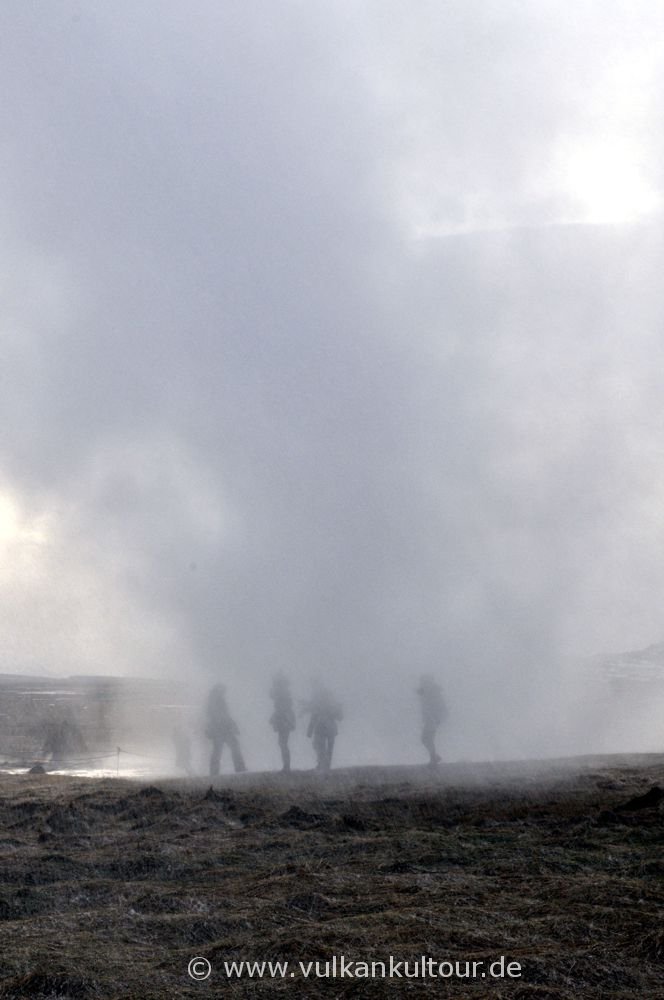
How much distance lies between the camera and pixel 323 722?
5866cm

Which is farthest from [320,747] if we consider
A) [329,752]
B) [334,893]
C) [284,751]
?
[334,893]

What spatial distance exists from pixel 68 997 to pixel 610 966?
7.12 m

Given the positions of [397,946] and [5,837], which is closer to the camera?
[397,946]

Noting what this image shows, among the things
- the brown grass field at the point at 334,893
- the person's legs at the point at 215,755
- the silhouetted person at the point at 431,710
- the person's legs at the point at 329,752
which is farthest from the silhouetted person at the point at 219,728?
the brown grass field at the point at 334,893

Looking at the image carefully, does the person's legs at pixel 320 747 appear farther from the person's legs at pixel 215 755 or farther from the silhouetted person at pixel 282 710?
the person's legs at pixel 215 755

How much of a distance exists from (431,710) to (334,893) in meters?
47.0

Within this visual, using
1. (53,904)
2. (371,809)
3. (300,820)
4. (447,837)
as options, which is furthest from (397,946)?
(371,809)

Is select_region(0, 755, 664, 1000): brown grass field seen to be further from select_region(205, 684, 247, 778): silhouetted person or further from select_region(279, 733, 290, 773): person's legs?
select_region(205, 684, 247, 778): silhouetted person

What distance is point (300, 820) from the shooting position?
2608cm

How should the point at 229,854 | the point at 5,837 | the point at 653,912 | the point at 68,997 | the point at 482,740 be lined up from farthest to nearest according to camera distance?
the point at 482,740
the point at 5,837
the point at 229,854
the point at 653,912
the point at 68,997

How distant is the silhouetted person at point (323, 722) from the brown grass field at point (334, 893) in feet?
89.0

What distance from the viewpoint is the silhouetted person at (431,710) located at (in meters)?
60.8

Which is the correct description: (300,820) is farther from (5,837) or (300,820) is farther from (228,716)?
(228,716)

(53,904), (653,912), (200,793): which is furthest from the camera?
(200,793)
